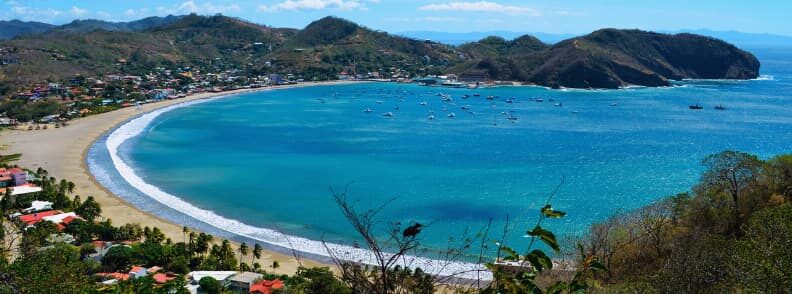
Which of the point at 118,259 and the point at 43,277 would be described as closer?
the point at 43,277

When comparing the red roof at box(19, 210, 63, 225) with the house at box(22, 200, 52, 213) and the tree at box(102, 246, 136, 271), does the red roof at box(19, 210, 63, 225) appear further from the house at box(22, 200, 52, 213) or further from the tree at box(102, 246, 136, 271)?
the tree at box(102, 246, 136, 271)

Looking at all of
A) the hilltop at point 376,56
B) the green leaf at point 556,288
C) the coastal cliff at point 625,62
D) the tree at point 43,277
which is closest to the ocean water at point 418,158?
→ the tree at point 43,277

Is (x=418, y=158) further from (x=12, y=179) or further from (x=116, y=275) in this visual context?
(x=116, y=275)

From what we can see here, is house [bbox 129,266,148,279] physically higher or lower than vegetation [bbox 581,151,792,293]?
lower

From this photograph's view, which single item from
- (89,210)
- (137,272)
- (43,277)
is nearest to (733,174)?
(43,277)

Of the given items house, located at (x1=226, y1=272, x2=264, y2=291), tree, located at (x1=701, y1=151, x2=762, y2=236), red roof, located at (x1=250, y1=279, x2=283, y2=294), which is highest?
tree, located at (x1=701, y1=151, x2=762, y2=236)

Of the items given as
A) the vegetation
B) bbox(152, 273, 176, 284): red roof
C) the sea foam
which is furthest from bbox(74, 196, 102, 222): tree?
the vegetation
